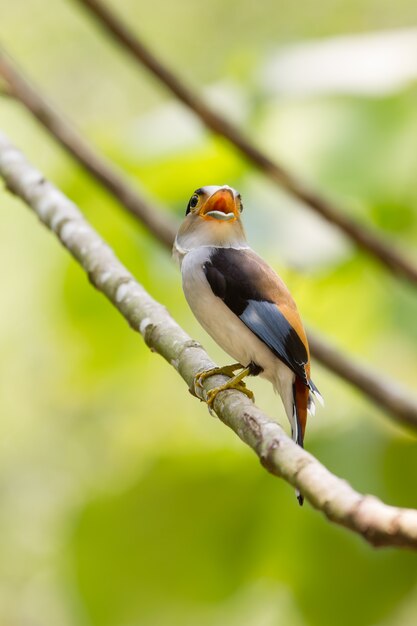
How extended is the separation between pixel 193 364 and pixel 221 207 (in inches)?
12.0

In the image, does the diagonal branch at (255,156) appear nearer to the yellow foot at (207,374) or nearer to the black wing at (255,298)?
the black wing at (255,298)

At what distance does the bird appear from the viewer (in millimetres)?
1685

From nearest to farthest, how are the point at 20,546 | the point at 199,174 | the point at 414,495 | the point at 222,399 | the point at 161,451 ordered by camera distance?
1. the point at 222,399
2. the point at 414,495
3. the point at 199,174
4. the point at 161,451
5. the point at 20,546

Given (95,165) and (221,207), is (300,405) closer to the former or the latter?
(221,207)

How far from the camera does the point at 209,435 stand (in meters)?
2.98

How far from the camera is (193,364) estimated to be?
1.72 meters

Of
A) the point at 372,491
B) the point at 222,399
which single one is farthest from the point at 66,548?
the point at 222,399

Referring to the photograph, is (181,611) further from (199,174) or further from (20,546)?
(20,546)

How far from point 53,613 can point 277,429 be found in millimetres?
3682

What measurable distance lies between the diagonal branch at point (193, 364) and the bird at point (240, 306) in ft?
0.23

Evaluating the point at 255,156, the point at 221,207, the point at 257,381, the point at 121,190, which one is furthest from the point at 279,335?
the point at 257,381

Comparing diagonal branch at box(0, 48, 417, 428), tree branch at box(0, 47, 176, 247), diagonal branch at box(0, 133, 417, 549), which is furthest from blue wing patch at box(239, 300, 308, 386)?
tree branch at box(0, 47, 176, 247)

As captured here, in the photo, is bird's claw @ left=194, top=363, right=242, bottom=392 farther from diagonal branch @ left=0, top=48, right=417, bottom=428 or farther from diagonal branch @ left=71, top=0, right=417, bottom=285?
diagonal branch @ left=71, top=0, right=417, bottom=285

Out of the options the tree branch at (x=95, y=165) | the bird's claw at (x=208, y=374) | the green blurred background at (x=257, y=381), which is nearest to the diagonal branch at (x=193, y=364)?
the bird's claw at (x=208, y=374)
